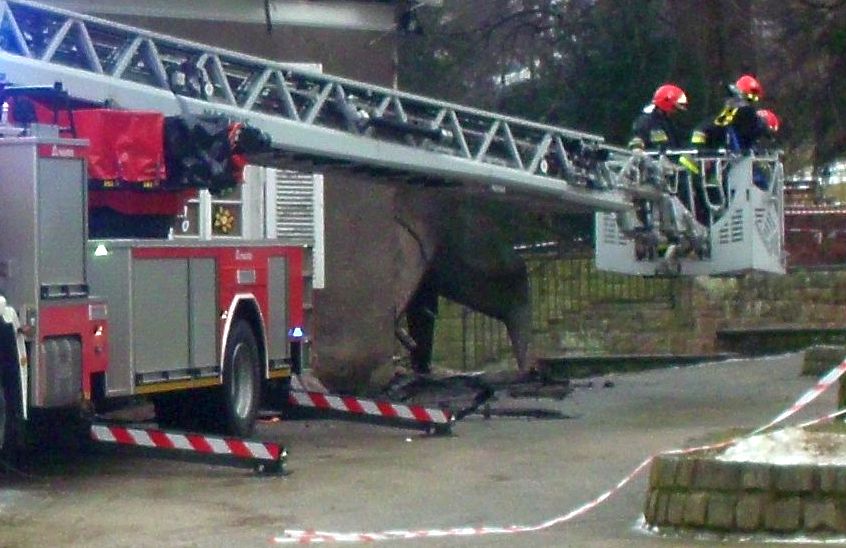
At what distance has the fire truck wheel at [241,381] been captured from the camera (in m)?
14.1

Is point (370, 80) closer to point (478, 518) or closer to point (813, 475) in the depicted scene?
point (478, 518)

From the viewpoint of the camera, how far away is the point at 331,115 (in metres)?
14.3

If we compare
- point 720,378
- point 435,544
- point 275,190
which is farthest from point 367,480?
point 720,378

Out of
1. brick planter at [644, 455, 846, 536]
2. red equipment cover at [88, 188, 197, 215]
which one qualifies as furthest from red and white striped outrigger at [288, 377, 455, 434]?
brick planter at [644, 455, 846, 536]

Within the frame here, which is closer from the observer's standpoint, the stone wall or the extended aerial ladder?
the extended aerial ladder

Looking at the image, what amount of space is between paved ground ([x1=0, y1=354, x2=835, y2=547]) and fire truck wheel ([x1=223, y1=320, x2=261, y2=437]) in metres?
0.47

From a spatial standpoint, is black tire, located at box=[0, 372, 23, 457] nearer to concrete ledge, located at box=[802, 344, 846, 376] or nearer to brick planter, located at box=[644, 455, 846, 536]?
brick planter, located at box=[644, 455, 846, 536]

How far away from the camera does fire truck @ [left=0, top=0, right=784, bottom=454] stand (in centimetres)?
1149

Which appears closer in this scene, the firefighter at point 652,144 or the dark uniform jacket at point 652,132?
the firefighter at point 652,144

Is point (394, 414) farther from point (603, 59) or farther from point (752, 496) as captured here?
point (603, 59)

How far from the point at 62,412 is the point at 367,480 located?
6.75 feet

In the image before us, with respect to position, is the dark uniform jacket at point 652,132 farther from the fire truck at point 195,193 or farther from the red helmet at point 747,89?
the red helmet at point 747,89

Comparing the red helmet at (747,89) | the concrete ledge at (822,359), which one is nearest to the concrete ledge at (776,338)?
the concrete ledge at (822,359)

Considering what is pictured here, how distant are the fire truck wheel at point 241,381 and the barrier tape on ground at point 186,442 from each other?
173cm
